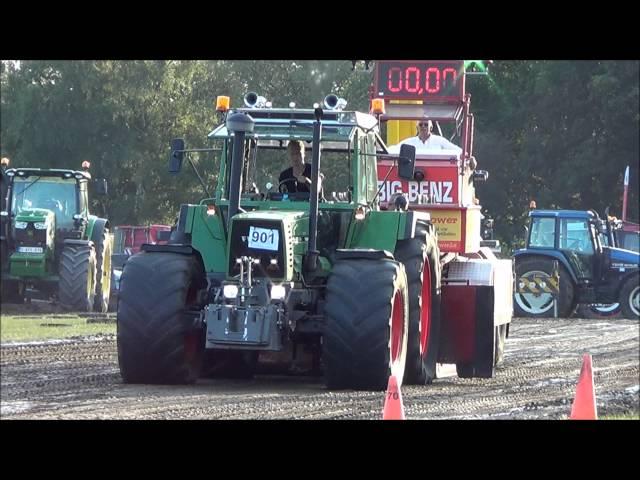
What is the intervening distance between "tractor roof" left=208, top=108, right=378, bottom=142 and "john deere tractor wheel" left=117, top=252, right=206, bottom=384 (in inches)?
65.7

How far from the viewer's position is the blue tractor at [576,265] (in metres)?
26.5

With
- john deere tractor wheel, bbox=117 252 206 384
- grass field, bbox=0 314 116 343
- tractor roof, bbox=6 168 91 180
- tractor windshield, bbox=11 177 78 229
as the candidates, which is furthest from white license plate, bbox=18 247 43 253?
john deere tractor wheel, bbox=117 252 206 384

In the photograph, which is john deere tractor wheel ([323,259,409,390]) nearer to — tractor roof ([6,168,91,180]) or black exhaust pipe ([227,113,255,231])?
black exhaust pipe ([227,113,255,231])

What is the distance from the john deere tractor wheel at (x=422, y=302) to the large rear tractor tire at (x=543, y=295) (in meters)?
13.3

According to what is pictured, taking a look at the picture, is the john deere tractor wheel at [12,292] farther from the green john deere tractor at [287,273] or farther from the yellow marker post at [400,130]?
the yellow marker post at [400,130]

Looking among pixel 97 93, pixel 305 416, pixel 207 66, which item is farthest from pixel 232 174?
pixel 207 66

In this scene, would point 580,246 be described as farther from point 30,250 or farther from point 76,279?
point 30,250

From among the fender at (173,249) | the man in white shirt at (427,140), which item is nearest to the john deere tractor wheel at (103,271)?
the man in white shirt at (427,140)

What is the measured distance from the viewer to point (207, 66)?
95.8ft

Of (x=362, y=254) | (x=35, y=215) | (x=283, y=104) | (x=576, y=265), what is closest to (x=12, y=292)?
(x=362, y=254)

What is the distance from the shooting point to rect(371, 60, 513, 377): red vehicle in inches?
533

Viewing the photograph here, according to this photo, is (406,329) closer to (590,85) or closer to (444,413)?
(444,413)

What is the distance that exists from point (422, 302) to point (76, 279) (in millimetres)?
8584

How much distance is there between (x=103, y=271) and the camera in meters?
22.8
